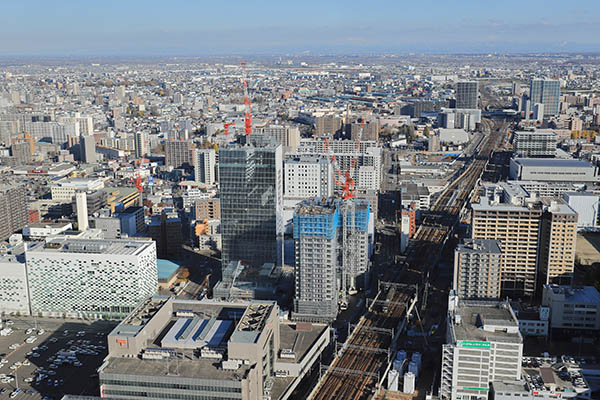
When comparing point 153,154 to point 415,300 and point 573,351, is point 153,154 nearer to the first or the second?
point 415,300

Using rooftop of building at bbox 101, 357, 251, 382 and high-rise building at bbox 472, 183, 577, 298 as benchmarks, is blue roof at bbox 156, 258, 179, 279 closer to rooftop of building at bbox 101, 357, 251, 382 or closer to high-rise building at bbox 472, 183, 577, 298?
rooftop of building at bbox 101, 357, 251, 382

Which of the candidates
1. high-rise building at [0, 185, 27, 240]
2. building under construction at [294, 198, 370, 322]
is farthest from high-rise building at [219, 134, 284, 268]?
high-rise building at [0, 185, 27, 240]

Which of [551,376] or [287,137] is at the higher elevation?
[287,137]

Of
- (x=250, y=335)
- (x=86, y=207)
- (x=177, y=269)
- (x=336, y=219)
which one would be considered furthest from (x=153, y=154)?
(x=250, y=335)

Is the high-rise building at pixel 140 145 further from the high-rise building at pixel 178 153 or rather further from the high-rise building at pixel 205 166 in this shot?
the high-rise building at pixel 205 166

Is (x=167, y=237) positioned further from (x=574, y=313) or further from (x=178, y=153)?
(x=178, y=153)

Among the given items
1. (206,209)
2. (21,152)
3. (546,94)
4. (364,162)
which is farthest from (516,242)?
(546,94)

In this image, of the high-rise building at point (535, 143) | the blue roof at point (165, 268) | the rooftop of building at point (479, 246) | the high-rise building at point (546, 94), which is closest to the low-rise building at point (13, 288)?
the blue roof at point (165, 268)
